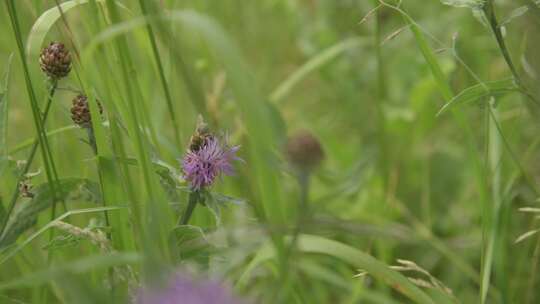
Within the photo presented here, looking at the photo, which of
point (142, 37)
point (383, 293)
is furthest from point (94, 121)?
point (383, 293)

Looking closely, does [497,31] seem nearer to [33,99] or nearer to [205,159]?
[205,159]

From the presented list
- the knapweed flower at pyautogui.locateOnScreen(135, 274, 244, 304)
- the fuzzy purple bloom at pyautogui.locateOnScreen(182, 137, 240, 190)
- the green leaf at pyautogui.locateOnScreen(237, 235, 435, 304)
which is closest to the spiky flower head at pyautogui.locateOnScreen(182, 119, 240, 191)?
the fuzzy purple bloom at pyautogui.locateOnScreen(182, 137, 240, 190)

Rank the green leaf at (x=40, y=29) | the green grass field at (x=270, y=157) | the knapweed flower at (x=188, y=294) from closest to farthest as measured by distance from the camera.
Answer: the knapweed flower at (x=188, y=294) → the green grass field at (x=270, y=157) → the green leaf at (x=40, y=29)

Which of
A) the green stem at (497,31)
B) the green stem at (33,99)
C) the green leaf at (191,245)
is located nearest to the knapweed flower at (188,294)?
the green leaf at (191,245)

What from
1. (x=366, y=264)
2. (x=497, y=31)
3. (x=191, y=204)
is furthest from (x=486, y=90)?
(x=191, y=204)

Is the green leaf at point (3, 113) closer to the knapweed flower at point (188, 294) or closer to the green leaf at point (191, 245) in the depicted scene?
the green leaf at point (191, 245)

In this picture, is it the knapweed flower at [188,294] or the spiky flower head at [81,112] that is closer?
the knapweed flower at [188,294]

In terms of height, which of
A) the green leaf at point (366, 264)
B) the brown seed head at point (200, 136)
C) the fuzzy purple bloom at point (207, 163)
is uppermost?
the brown seed head at point (200, 136)

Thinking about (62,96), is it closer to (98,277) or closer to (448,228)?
(448,228)
